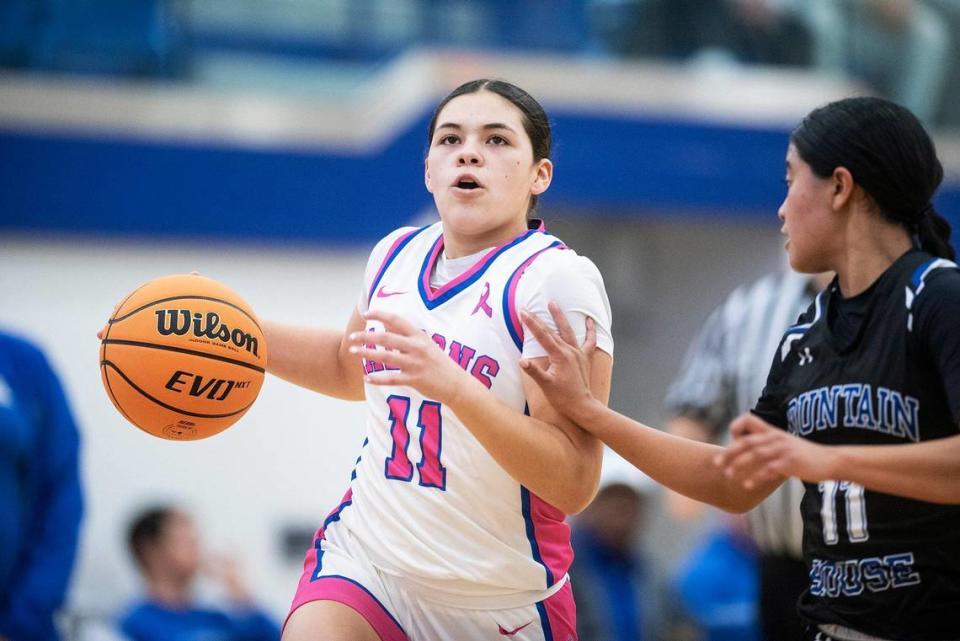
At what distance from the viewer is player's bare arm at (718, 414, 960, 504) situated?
2.62 metres

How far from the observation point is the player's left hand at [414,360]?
3004 millimetres

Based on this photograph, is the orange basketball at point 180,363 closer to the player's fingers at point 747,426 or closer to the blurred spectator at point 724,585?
the player's fingers at point 747,426

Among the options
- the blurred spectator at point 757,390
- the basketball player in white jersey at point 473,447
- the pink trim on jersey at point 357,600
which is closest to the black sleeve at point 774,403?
the basketball player in white jersey at point 473,447

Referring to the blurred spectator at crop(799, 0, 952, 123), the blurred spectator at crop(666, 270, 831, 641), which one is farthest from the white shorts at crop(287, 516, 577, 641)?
the blurred spectator at crop(799, 0, 952, 123)

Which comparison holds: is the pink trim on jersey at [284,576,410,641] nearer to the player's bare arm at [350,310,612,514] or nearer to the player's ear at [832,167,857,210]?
the player's bare arm at [350,310,612,514]

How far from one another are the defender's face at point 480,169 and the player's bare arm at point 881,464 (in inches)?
44.5

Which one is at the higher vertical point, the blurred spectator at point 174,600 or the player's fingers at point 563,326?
the player's fingers at point 563,326

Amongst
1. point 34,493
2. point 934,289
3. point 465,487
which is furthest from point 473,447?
point 34,493

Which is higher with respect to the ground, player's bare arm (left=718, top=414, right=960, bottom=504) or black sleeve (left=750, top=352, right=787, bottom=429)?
black sleeve (left=750, top=352, right=787, bottom=429)

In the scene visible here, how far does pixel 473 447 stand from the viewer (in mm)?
3326

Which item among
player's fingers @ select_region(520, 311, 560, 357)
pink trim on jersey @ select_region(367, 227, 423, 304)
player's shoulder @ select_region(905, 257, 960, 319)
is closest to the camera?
player's shoulder @ select_region(905, 257, 960, 319)

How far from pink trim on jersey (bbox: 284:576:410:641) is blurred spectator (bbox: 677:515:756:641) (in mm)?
4785

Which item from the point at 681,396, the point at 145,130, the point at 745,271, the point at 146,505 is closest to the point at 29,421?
the point at 681,396

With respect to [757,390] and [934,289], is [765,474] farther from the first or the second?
[757,390]
